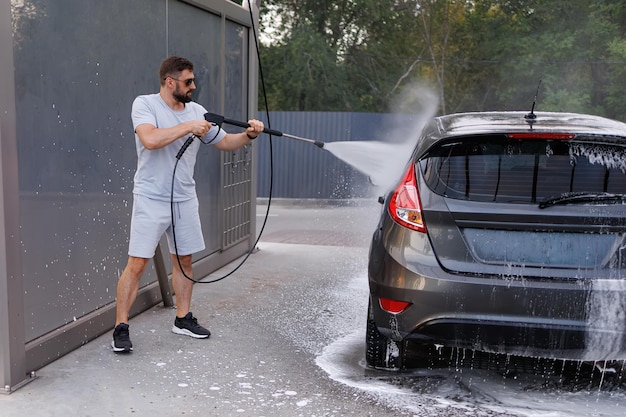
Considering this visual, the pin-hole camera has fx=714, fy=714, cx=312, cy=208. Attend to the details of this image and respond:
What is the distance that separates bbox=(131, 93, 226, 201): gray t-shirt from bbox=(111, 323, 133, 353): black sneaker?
861 millimetres

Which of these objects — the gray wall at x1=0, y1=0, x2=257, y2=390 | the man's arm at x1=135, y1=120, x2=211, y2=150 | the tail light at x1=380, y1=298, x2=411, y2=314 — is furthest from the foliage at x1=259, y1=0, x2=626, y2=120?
the tail light at x1=380, y1=298, x2=411, y2=314

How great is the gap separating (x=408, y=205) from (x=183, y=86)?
1726mm

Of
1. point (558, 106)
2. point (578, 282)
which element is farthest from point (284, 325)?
point (558, 106)

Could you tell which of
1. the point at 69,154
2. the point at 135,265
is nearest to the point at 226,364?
the point at 135,265

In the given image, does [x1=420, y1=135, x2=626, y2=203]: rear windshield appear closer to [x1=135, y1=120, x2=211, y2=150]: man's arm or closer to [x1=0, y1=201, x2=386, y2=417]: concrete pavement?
[x1=0, y1=201, x2=386, y2=417]: concrete pavement

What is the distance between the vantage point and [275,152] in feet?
56.7

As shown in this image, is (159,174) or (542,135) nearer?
(542,135)

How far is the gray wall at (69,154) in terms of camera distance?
378 cm

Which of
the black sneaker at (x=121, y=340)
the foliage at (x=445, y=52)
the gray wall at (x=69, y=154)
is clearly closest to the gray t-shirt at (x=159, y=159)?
the gray wall at (x=69, y=154)

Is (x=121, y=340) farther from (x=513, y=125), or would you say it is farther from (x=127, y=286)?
(x=513, y=125)

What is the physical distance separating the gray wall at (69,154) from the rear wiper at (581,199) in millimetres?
2765

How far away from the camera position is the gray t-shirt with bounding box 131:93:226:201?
450 centimetres

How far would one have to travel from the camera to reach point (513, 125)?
3.94 meters

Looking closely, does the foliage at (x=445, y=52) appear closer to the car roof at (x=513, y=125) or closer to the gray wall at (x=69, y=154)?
the gray wall at (x=69, y=154)
